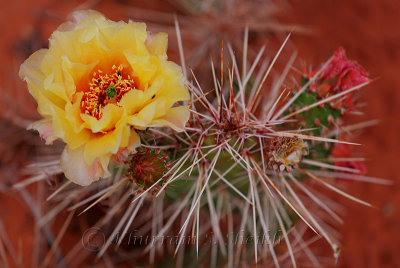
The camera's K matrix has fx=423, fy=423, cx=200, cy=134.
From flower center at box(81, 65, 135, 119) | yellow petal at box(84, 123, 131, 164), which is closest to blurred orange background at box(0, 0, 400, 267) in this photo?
flower center at box(81, 65, 135, 119)

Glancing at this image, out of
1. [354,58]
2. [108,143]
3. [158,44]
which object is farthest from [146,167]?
[354,58]

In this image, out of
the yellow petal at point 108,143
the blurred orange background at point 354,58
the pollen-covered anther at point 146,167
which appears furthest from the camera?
the blurred orange background at point 354,58

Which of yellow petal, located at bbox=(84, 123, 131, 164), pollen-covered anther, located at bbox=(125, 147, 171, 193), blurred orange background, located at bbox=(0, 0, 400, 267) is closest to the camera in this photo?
yellow petal, located at bbox=(84, 123, 131, 164)

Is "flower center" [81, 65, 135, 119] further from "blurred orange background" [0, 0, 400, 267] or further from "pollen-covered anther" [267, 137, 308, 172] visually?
"blurred orange background" [0, 0, 400, 267]

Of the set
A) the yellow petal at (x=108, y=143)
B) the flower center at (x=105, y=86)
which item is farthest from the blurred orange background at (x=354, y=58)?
the yellow petal at (x=108, y=143)

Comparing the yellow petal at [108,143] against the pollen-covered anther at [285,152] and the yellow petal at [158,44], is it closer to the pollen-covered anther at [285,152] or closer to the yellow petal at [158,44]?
the yellow petal at [158,44]

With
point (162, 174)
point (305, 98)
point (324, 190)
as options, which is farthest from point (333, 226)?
point (162, 174)
